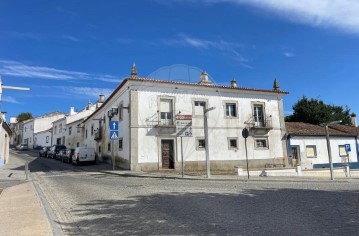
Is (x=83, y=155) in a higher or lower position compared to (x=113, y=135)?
lower

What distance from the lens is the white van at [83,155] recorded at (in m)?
28.0

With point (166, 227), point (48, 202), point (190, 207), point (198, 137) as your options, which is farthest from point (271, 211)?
point (198, 137)

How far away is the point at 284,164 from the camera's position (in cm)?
2741

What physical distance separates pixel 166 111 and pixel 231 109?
5898mm

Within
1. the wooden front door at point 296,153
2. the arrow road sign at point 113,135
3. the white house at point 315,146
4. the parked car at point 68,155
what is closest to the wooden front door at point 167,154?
the arrow road sign at point 113,135

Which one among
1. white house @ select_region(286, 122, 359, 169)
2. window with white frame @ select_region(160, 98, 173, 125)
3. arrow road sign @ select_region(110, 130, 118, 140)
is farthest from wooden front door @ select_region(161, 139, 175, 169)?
white house @ select_region(286, 122, 359, 169)

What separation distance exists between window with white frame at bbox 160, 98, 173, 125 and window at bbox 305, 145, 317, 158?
14.1m

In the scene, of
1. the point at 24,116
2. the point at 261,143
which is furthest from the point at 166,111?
the point at 24,116

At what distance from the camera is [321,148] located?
30172 millimetres

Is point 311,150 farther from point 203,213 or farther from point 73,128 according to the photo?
point 73,128

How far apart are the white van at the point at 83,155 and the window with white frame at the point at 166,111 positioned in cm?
900

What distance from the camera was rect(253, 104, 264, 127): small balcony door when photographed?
27031 mm

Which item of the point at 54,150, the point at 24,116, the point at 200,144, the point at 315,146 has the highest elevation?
the point at 24,116

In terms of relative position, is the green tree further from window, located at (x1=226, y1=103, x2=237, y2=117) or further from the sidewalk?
the sidewalk
